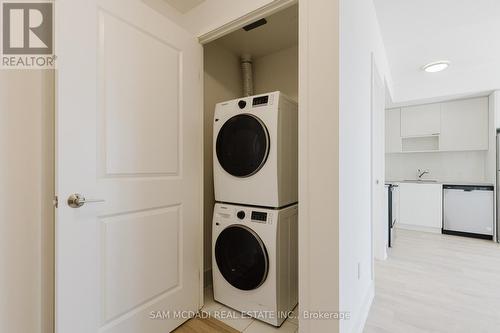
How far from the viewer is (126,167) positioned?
1.24 metres

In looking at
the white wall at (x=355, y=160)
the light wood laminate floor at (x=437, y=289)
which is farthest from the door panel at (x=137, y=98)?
the light wood laminate floor at (x=437, y=289)

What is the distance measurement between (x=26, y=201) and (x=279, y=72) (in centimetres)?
234

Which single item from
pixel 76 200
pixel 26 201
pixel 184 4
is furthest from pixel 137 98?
pixel 184 4

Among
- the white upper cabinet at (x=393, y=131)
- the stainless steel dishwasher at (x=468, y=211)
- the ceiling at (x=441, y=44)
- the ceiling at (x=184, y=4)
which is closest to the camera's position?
the ceiling at (x=184, y=4)

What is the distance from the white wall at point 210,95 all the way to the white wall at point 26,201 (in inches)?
45.1

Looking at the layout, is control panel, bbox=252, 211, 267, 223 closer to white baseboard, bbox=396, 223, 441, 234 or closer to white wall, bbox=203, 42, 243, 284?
white wall, bbox=203, 42, 243, 284

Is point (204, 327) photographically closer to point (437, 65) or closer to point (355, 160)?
point (355, 160)

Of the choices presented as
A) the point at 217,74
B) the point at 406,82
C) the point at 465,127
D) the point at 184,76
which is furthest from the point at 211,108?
the point at 465,127

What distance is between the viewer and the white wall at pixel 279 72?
7.91ft

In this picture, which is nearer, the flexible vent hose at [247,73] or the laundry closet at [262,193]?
the laundry closet at [262,193]

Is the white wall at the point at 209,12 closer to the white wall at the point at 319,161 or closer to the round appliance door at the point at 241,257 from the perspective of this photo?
the white wall at the point at 319,161

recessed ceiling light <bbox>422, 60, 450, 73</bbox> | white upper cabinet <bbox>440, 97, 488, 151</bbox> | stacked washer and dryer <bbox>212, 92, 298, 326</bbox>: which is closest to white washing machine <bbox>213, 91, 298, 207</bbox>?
stacked washer and dryer <bbox>212, 92, 298, 326</bbox>

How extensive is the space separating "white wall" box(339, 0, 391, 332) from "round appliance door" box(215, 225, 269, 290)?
53cm

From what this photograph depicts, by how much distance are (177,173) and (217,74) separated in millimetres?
1290
